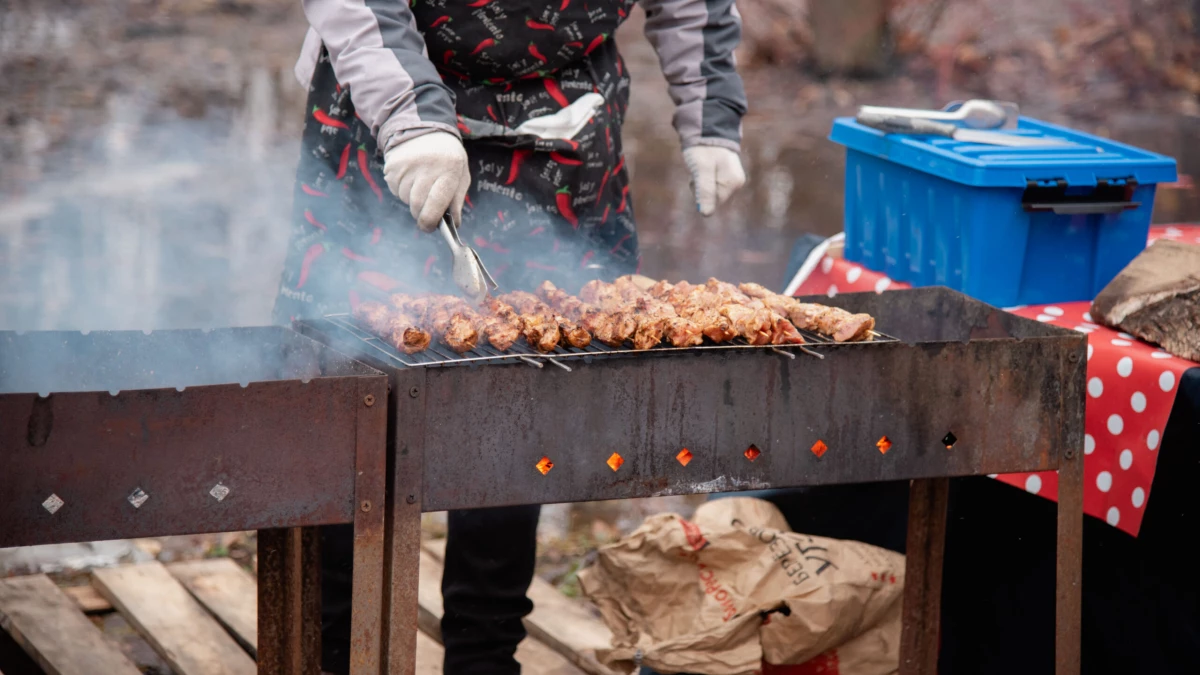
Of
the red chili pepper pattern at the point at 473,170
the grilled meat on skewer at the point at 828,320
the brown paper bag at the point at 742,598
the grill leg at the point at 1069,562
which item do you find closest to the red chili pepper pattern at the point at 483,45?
the red chili pepper pattern at the point at 473,170

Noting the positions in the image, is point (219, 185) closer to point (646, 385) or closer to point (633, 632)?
point (633, 632)

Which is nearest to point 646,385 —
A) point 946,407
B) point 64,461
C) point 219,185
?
point 946,407

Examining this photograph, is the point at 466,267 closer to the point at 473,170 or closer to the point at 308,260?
the point at 473,170

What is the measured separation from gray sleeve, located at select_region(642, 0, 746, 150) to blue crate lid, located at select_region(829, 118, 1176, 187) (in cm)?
56

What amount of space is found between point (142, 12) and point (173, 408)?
A: 40.0 feet

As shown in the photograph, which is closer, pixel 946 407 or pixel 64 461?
pixel 64 461

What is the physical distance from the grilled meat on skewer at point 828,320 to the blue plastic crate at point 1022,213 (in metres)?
0.75

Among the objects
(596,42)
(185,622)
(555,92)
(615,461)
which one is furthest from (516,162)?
(185,622)

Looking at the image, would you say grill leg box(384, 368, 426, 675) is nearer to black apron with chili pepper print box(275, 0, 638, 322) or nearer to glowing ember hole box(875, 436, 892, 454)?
black apron with chili pepper print box(275, 0, 638, 322)

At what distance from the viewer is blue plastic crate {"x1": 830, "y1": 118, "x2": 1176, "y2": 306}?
345 cm

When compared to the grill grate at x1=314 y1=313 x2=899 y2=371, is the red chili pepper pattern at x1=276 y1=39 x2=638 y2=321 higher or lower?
higher

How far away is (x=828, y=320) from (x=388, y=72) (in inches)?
45.0

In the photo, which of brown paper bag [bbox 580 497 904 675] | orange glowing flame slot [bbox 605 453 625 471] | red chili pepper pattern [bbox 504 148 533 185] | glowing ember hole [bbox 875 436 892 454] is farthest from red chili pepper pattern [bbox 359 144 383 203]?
glowing ember hole [bbox 875 436 892 454]

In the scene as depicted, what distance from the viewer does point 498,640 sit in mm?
3406
